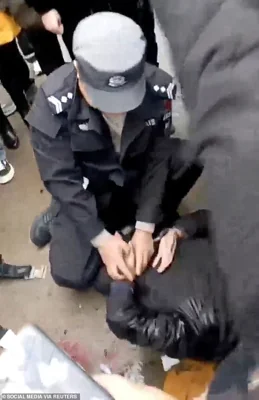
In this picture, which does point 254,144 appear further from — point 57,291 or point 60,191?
point 57,291

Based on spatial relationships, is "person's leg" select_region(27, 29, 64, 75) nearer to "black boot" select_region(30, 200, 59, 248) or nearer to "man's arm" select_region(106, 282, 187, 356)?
"black boot" select_region(30, 200, 59, 248)

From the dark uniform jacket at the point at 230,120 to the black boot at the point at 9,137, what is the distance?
1015mm

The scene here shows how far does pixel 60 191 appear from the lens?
1225mm

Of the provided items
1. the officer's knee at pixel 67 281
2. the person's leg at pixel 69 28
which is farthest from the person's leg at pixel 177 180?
the person's leg at pixel 69 28

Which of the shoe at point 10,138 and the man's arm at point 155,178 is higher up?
the man's arm at point 155,178

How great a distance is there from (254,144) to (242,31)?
124mm

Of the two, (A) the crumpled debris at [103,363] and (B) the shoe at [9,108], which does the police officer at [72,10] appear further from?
(A) the crumpled debris at [103,363]

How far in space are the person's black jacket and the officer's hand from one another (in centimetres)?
3

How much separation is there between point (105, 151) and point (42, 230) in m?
0.34

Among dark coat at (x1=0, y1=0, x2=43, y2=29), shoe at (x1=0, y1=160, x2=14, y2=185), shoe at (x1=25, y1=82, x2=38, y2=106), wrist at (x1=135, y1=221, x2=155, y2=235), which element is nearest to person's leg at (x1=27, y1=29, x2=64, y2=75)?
dark coat at (x1=0, y1=0, x2=43, y2=29)

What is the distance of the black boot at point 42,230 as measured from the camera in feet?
4.82

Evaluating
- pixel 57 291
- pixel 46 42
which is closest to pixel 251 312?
pixel 57 291

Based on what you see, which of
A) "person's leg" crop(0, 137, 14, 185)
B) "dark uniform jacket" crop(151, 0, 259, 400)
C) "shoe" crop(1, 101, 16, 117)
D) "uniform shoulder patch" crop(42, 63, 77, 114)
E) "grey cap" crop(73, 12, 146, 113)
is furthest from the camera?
"shoe" crop(1, 101, 16, 117)

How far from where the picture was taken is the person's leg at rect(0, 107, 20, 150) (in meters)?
1.62
